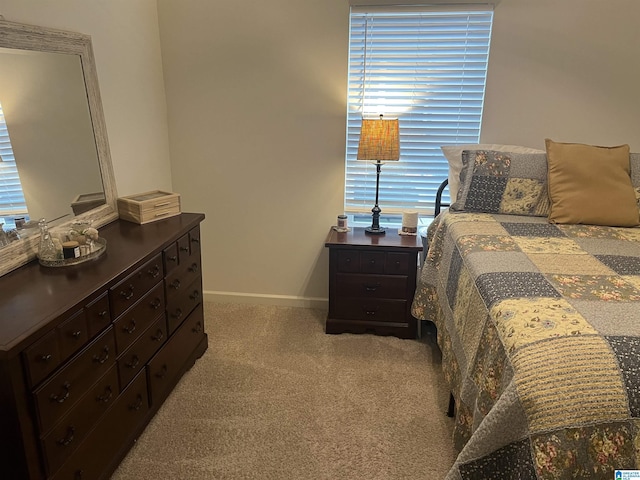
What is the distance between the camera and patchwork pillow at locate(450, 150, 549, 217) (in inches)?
101

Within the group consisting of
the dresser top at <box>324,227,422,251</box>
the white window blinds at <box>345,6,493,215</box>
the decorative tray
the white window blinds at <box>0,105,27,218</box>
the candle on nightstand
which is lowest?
the dresser top at <box>324,227,422,251</box>

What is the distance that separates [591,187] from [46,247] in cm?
251

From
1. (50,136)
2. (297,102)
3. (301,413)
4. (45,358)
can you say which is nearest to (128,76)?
(50,136)

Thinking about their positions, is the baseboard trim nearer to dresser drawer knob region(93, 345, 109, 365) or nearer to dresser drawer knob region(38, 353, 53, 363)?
dresser drawer knob region(93, 345, 109, 365)

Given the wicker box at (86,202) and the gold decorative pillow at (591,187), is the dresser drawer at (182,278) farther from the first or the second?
the gold decorative pillow at (591,187)

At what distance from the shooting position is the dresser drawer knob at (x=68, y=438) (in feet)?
4.79

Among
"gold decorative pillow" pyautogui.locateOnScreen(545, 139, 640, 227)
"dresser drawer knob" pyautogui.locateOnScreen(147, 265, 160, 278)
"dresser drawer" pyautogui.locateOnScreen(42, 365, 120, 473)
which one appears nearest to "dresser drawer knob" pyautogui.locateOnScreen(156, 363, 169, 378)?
"dresser drawer" pyautogui.locateOnScreen(42, 365, 120, 473)

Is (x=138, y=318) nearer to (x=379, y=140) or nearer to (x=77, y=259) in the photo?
(x=77, y=259)

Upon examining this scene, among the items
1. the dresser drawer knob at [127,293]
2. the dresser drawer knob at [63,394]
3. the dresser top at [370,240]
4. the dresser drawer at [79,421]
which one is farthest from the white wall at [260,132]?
the dresser drawer knob at [63,394]

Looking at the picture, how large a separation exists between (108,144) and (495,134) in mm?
A: 2181

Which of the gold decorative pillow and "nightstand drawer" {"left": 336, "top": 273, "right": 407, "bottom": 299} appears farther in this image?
"nightstand drawer" {"left": 336, "top": 273, "right": 407, "bottom": 299}

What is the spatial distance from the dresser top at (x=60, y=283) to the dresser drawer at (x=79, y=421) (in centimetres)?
34

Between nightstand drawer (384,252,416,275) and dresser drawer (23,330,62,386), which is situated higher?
dresser drawer (23,330,62,386)

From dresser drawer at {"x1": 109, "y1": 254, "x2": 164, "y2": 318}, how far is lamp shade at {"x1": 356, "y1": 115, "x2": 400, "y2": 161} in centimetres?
132
